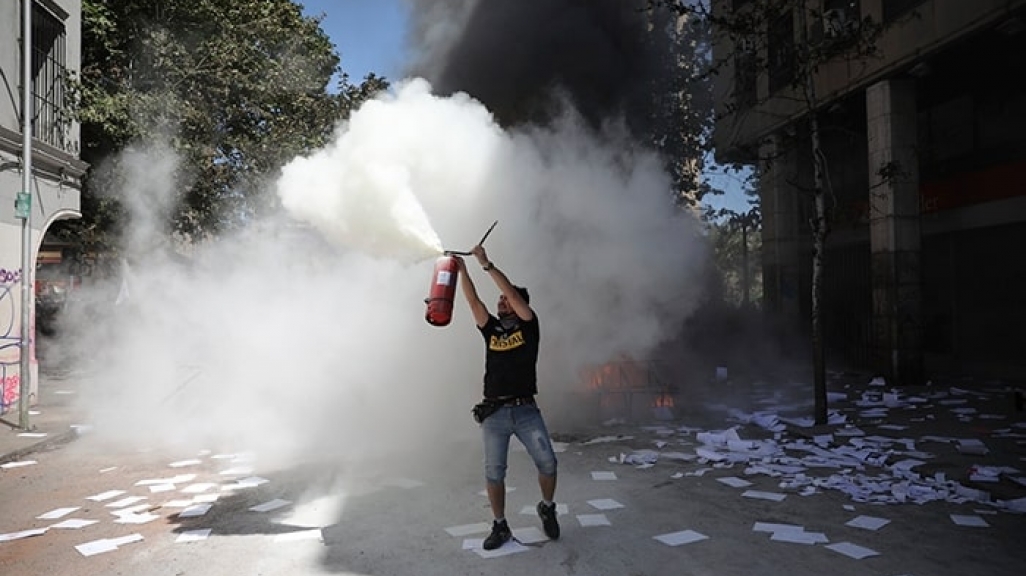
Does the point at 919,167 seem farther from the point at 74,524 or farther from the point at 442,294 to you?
the point at 74,524

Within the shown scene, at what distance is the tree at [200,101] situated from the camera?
12.2m

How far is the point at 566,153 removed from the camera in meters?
9.19

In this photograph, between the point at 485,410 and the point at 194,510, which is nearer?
the point at 485,410

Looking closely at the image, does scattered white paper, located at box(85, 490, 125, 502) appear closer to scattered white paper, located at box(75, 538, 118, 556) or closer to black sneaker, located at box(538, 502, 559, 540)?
scattered white paper, located at box(75, 538, 118, 556)

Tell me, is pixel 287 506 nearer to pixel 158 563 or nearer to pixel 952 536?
pixel 158 563

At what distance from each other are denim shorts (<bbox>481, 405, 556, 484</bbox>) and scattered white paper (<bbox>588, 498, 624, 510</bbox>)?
838 mm

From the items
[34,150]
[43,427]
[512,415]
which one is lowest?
[43,427]

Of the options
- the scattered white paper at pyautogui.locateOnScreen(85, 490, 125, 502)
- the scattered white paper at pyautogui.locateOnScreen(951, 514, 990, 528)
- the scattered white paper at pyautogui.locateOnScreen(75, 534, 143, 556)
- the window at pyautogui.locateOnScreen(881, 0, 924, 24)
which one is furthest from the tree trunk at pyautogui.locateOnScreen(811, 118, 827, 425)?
the scattered white paper at pyautogui.locateOnScreen(85, 490, 125, 502)

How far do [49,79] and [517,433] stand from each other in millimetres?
10235

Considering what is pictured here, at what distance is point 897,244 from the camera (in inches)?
445

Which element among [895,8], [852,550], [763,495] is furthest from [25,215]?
[895,8]

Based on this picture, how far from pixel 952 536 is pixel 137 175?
13.9 metres

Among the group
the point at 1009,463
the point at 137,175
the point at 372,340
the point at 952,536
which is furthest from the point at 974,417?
the point at 137,175

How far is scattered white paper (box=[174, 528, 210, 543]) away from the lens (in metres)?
4.27
